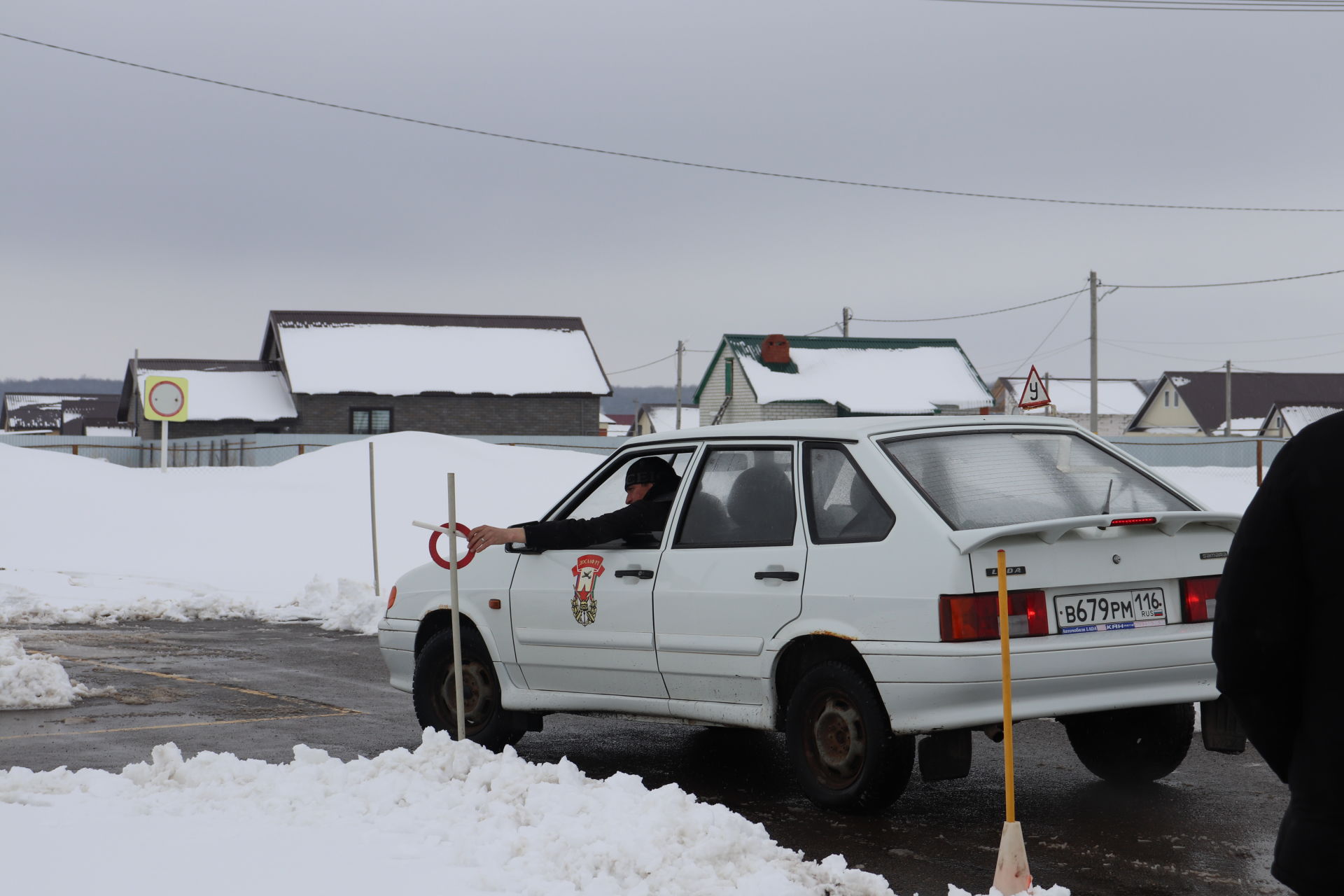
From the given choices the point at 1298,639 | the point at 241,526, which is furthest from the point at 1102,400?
the point at 1298,639

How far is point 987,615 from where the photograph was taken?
5.92 metres

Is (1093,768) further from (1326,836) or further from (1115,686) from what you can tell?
(1326,836)

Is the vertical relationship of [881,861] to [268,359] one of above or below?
below

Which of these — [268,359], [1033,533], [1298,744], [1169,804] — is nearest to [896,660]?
[1033,533]

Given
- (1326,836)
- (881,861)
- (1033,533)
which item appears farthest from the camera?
(1033,533)

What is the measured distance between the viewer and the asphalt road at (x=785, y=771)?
554 centimetres

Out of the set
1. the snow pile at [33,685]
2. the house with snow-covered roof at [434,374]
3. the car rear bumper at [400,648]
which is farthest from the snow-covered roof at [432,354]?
the car rear bumper at [400,648]

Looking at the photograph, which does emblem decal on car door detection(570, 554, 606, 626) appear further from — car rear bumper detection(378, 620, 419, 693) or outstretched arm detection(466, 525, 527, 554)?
car rear bumper detection(378, 620, 419, 693)

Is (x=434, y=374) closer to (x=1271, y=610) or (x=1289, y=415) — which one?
(x=1289, y=415)

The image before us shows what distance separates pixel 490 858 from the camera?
4.93m

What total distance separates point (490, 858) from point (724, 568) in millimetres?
2209

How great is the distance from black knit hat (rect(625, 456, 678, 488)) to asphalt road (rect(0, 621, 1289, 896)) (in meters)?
1.45

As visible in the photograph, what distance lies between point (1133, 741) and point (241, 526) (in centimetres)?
2145

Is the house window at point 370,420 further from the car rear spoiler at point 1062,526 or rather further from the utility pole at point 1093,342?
the car rear spoiler at point 1062,526
